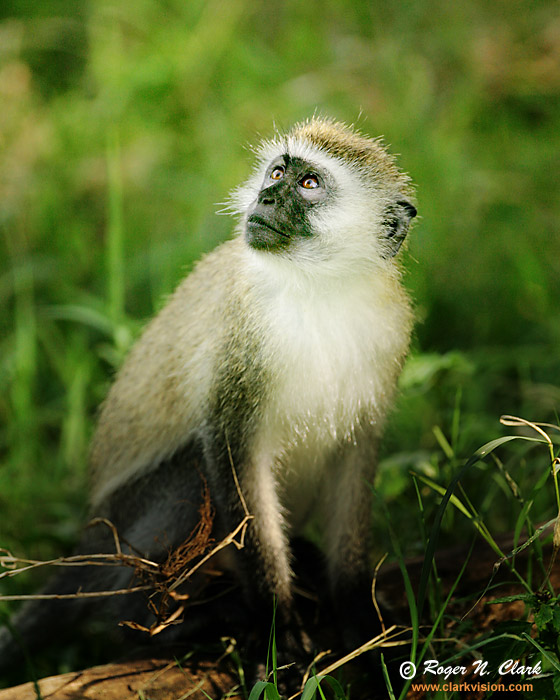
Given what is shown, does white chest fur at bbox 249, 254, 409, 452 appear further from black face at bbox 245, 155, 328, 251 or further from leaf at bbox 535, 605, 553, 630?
leaf at bbox 535, 605, 553, 630

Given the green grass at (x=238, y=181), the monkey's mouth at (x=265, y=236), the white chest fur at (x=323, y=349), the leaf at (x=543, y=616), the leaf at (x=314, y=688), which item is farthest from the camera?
the green grass at (x=238, y=181)

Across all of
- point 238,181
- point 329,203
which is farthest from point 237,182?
point 329,203

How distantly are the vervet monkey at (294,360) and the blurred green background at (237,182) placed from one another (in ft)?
1.92

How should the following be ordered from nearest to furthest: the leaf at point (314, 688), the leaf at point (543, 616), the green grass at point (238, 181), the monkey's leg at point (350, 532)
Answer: the leaf at point (543, 616)
the leaf at point (314, 688)
the monkey's leg at point (350, 532)
the green grass at point (238, 181)

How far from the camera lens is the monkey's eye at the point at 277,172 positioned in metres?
2.92

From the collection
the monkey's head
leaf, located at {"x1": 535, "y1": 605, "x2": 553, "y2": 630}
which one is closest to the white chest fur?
the monkey's head

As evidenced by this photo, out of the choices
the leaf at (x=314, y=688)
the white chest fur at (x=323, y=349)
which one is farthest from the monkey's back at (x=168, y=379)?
the leaf at (x=314, y=688)

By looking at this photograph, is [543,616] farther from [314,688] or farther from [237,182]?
[237,182]

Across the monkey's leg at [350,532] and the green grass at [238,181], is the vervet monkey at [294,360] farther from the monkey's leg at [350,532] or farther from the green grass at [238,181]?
the green grass at [238,181]

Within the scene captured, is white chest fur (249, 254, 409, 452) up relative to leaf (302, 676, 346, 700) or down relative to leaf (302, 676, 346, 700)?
up

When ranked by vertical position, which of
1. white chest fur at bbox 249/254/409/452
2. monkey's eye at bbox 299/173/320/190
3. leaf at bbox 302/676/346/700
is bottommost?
leaf at bbox 302/676/346/700

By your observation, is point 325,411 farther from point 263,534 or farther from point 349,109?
point 349,109

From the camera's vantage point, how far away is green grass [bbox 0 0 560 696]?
4387mm

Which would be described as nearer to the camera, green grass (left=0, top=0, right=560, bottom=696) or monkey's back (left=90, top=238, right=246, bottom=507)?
monkey's back (left=90, top=238, right=246, bottom=507)
